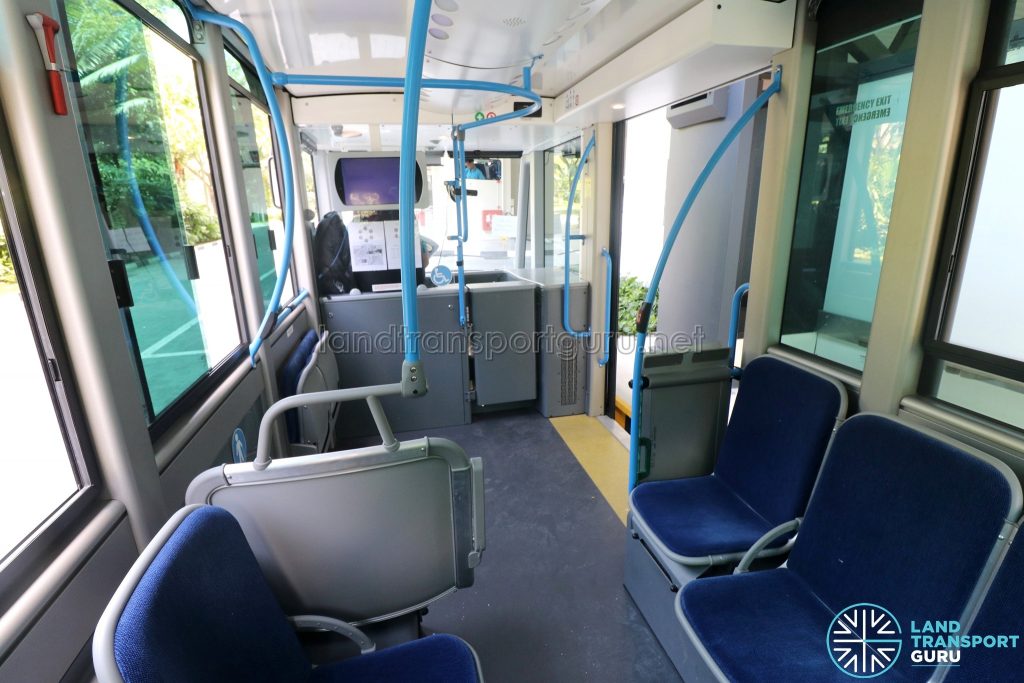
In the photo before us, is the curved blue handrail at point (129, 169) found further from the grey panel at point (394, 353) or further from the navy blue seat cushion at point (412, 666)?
the grey panel at point (394, 353)

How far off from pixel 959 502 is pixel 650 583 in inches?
39.8

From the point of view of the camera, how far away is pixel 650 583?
1.79 meters

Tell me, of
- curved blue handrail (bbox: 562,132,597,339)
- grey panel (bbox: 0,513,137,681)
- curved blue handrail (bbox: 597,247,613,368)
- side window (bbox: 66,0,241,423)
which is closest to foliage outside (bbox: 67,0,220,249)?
side window (bbox: 66,0,241,423)

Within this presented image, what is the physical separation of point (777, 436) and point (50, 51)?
208 centimetres

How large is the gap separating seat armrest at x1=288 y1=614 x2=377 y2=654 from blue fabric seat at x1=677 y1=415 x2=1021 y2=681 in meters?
0.84

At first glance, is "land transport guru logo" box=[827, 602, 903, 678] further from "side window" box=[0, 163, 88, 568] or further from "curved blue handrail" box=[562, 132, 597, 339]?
"curved blue handrail" box=[562, 132, 597, 339]

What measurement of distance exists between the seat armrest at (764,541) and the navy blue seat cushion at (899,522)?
56 mm

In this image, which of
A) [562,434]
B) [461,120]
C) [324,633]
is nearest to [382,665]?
[324,633]

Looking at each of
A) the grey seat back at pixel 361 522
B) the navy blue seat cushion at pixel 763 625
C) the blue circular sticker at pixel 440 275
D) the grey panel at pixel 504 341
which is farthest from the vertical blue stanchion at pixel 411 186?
the blue circular sticker at pixel 440 275

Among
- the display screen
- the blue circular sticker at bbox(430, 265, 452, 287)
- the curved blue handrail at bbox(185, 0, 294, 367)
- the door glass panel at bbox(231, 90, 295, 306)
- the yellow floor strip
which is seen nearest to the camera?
the curved blue handrail at bbox(185, 0, 294, 367)

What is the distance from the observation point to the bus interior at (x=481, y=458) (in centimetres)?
89

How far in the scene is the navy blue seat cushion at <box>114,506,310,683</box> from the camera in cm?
68

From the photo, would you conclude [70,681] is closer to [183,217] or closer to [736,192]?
[183,217]

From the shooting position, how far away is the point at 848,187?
1602 millimetres
